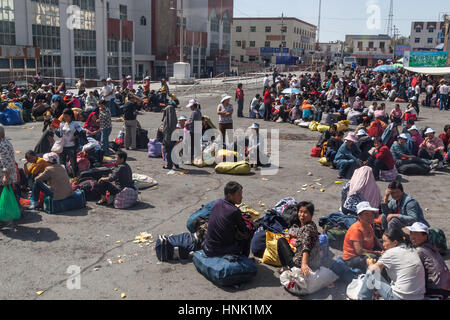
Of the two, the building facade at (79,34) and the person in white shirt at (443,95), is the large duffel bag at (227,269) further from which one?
the building facade at (79,34)

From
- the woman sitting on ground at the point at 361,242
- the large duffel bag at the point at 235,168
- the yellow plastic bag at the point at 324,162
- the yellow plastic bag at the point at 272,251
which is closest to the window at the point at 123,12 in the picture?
the yellow plastic bag at the point at 324,162

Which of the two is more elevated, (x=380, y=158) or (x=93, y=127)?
(x=93, y=127)

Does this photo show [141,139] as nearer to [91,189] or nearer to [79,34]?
[91,189]

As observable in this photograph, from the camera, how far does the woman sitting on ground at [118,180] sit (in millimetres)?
9039

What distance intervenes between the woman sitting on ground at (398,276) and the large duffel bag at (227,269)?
154 cm

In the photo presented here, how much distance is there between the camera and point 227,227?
6051 millimetres

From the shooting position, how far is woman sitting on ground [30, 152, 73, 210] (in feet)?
27.8

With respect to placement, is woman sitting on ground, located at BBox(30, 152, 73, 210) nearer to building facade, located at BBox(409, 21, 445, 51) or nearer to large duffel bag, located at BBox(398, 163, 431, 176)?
large duffel bag, located at BBox(398, 163, 431, 176)

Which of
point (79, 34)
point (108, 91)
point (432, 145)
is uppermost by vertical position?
point (79, 34)

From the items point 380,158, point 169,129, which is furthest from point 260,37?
point 380,158

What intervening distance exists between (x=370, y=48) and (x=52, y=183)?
378ft

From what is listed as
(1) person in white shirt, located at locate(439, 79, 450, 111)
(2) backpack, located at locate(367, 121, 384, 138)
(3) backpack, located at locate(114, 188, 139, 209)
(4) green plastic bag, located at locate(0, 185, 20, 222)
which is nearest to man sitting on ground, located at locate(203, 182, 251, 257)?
(3) backpack, located at locate(114, 188, 139, 209)

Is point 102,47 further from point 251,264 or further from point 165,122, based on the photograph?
point 251,264
